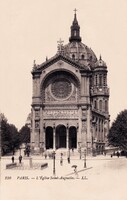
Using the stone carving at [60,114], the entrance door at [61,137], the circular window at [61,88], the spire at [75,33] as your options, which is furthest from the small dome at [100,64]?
the stone carving at [60,114]

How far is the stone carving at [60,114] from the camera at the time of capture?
231ft

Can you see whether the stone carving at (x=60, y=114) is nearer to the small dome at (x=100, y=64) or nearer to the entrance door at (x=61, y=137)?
the entrance door at (x=61, y=137)

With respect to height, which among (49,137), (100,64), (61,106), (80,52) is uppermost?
(80,52)

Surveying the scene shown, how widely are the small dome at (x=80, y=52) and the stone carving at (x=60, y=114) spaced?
31723 mm

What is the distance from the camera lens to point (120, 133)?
7025 centimetres

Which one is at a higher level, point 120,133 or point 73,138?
point 120,133

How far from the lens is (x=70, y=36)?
104 meters

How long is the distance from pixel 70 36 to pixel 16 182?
3307 inches

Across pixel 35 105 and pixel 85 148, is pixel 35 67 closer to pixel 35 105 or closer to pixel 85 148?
pixel 35 105

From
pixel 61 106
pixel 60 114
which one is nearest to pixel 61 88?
pixel 61 106

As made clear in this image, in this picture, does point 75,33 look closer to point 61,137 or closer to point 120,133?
point 61,137

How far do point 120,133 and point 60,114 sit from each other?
391 inches

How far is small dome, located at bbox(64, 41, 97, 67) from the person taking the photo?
101 meters

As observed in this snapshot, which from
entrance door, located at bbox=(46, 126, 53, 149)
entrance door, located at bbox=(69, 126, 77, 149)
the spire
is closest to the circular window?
entrance door, located at bbox=(46, 126, 53, 149)
